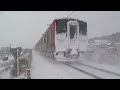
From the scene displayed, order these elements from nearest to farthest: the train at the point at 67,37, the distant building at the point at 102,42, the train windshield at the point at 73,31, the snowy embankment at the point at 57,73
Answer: the snowy embankment at the point at 57,73 < the train at the point at 67,37 < the train windshield at the point at 73,31 < the distant building at the point at 102,42

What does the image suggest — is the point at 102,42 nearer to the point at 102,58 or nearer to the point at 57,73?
the point at 102,58

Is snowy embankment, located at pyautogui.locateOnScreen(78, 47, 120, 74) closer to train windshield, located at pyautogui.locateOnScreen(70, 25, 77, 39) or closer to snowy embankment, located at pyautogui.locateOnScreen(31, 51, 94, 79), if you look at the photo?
train windshield, located at pyautogui.locateOnScreen(70, 25, 77, 39)

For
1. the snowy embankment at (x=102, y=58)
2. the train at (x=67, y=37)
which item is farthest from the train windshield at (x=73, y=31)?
the snowy embankment at (x=102, y=58)

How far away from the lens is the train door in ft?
44.7

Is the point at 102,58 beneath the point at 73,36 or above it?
beneath

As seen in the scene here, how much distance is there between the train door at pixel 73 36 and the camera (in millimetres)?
13625

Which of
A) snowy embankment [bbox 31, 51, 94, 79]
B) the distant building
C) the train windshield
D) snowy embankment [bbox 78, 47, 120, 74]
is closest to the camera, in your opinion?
snowy embankment [bbox 31, 51, 94, 79]

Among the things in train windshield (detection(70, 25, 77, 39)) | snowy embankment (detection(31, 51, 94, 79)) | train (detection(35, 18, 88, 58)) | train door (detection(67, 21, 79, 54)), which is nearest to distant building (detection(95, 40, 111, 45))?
train (detection(35, 18, 88, 58))

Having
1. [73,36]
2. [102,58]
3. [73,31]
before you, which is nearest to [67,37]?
[73,36]

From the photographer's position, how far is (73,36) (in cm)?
1371

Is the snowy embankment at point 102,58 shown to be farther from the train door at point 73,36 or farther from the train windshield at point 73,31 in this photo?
the train windshield at point 73,31
